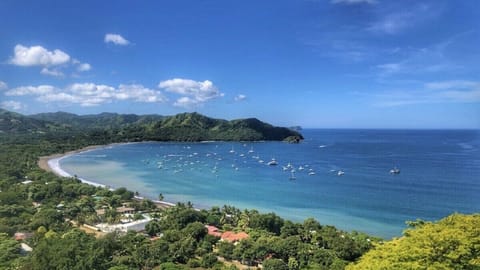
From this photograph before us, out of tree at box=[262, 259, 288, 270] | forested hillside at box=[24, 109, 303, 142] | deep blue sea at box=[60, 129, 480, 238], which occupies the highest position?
forested hillside at box=[24, 109, 303, 142]

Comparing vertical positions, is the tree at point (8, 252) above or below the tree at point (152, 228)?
above

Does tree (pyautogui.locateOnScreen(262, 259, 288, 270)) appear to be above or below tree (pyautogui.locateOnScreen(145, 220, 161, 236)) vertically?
above

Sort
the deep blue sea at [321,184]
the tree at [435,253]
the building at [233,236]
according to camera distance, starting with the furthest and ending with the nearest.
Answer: the deep blue sea at [321,184] → the building at [233,236] → the tree at [435,253]

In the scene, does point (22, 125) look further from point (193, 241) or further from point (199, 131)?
point (193, 241)

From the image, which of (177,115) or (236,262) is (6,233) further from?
(177,115)

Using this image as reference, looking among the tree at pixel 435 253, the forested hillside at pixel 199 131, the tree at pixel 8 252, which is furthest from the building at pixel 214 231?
the forested hillside at pixel 199 131

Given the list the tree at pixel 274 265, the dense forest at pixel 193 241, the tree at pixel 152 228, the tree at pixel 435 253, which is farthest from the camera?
the tree at pixel 152 228

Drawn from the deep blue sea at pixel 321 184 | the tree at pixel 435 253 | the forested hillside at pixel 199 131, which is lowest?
the deep blue sea at pixel 321 184

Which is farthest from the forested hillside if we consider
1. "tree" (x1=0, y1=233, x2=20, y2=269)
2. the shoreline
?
"tree" (x1=0, y1=233, x2=20, y2=269)

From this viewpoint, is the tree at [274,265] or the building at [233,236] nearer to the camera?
the tree at [274,265]

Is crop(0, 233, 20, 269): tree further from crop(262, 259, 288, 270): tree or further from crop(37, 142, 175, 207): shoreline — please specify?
crop(37, 142, 175, 207): shoreline

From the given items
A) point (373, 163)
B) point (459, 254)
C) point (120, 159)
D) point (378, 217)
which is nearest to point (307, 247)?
point (459, 254)

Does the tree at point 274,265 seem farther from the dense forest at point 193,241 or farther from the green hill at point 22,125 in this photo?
the green hill at point 22,125

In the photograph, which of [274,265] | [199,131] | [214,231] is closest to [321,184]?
[214,231]
